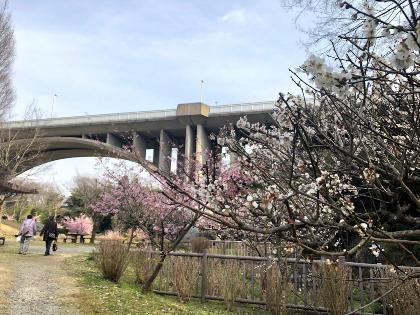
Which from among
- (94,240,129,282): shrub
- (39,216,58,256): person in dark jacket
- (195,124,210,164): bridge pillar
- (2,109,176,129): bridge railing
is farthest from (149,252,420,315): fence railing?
(2,109,176,129): bridge railing

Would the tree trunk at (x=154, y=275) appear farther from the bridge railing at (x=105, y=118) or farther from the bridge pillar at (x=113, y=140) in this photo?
the bridge pillar at (x=113, y=140)

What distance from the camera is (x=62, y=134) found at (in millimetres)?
33188

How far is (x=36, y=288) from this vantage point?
8.00 metres

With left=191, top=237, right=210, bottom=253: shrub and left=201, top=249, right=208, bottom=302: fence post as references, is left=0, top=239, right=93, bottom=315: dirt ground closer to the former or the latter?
left=201, top=249, right=208, bottom=302: fence post

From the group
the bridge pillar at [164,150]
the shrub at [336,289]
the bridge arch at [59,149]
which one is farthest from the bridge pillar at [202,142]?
the shrub at [336,289]

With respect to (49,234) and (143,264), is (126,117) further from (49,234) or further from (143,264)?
(143,264)

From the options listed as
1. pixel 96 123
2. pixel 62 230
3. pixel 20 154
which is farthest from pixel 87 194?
pixel 20 154

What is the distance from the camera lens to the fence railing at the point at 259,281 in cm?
729

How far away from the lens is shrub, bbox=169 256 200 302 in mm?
8484

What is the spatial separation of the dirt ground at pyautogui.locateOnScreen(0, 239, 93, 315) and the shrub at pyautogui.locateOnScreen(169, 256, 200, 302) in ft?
6.31

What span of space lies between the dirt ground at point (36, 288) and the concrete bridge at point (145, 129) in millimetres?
14147

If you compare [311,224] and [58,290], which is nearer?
[311,224]

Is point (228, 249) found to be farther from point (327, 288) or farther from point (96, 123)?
point (96, 123)

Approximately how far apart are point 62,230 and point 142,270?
1011 inches
